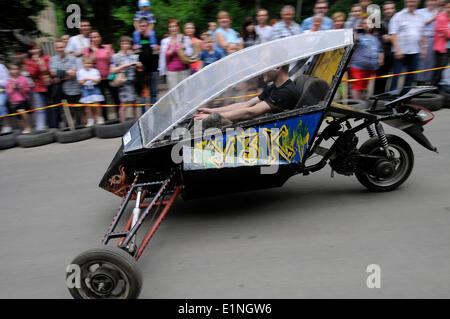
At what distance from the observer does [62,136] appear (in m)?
7.74

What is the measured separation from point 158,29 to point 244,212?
8832mm

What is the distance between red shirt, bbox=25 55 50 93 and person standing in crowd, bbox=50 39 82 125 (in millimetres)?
140

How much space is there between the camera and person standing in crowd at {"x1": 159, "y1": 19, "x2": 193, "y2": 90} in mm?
8047

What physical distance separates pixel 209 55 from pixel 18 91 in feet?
11.1

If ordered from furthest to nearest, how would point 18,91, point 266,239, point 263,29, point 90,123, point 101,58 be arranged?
point 263,29 < point 90,123 < point 101,58 < point 18,91 < point 266,239

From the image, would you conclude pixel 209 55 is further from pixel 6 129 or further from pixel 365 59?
pixel 6 129

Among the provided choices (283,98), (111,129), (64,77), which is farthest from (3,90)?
(283,98)

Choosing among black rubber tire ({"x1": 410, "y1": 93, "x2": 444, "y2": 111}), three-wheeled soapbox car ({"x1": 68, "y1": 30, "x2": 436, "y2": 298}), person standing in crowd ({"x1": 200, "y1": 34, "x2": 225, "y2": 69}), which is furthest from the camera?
person standing in crowd ({"x1": 200, "y1": 34, "x2": 225, "y2": 69})

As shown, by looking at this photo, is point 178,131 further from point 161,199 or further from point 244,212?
point 244,212

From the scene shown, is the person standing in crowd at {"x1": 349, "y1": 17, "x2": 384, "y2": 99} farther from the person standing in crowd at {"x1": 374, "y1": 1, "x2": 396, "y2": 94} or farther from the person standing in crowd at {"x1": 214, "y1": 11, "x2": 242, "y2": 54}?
the person standing in crowd at {"x1": 214, "y1": 11, "x2": 242, "y2": 54}

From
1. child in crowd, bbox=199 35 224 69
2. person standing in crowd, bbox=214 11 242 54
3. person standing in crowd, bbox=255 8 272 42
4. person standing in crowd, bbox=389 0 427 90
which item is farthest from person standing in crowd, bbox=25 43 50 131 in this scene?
person standing in crowd, bbox=389 0 427 90

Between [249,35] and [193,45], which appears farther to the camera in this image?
[249,35]

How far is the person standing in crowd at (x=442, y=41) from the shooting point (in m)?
7.80

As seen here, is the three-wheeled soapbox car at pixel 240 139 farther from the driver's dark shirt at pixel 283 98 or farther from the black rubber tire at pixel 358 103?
the black rubber tire at pixel 358 103
